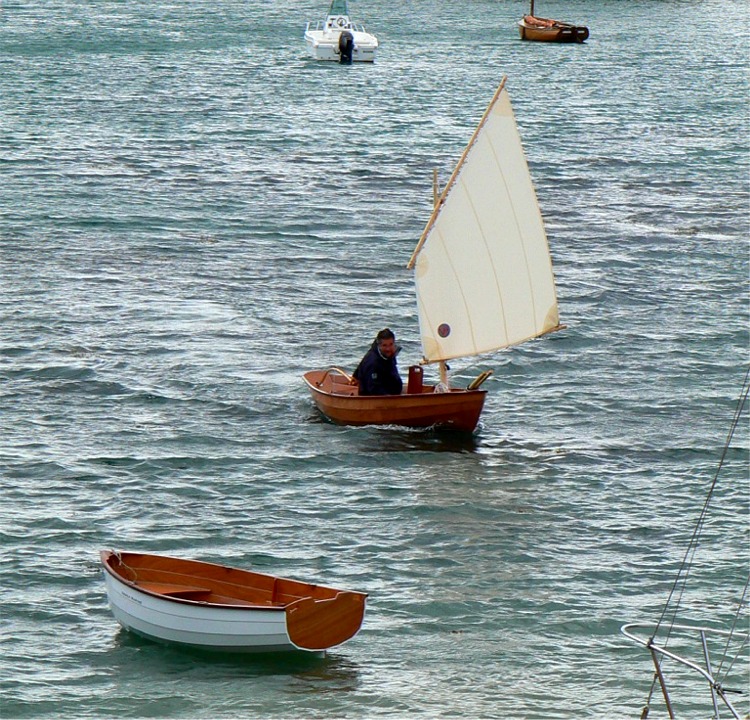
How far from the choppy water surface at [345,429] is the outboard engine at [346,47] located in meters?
22.7

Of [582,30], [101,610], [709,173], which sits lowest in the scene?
[101,610]

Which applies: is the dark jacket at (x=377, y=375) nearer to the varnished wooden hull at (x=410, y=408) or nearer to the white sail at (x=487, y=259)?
the varnished wooden hull at (x=410, y=408)

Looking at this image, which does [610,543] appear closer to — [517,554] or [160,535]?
[517,554]

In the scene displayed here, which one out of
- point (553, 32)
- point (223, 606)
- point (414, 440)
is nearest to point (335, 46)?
point (553, 32)

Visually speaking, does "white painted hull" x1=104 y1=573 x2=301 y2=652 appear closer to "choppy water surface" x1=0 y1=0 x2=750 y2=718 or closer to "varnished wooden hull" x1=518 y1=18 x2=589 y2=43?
"choppy water surface" x1=0 y1=0 x2=750 y2=718

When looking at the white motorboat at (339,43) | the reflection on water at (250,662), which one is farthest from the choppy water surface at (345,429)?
the white motorboat at (339,43)

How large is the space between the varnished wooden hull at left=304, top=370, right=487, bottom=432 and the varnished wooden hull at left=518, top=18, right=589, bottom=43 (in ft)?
290

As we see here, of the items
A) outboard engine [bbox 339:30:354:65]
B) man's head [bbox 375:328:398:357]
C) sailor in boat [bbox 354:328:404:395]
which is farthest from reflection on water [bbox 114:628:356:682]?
outboard engine [bbox 339:30:354:65]

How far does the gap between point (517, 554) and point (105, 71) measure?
240 ft

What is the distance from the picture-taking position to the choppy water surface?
20516mm

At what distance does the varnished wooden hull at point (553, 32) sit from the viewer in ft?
371

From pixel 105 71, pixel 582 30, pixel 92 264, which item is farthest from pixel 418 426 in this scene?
pixel 582 30

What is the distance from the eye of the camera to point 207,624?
779 inches

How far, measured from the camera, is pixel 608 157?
6494cm
